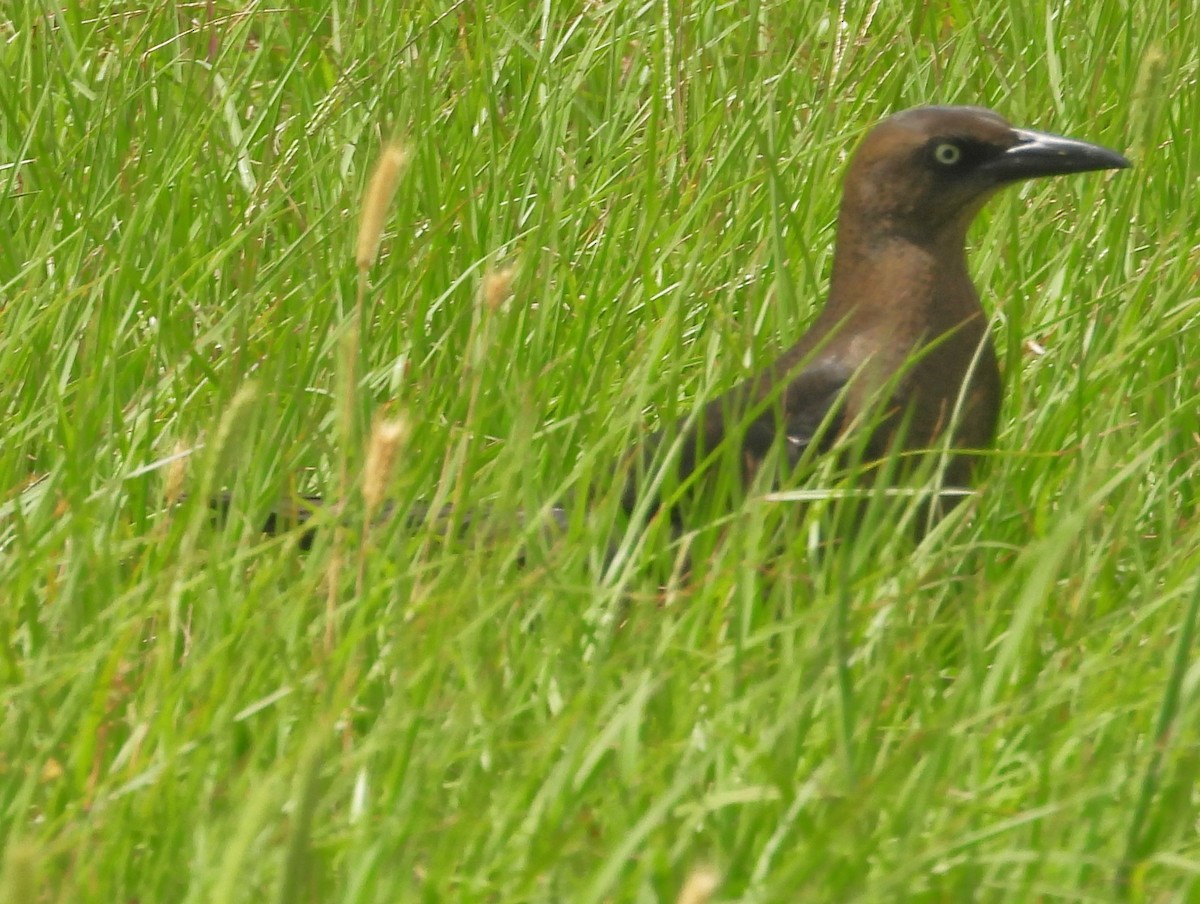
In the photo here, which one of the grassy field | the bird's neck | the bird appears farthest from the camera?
the bird's neck

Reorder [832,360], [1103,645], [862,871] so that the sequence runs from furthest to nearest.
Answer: [832,360] < [1103,645] < [862,871]

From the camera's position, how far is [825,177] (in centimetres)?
337

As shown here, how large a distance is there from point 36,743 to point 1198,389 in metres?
1.77

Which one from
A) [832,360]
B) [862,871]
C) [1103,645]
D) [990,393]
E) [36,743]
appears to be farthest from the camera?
[832,360]

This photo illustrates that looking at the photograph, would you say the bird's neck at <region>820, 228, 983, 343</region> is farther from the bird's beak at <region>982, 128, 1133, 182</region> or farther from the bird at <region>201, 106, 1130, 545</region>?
the bird's beak at <region>982, 128, 1133, 182</region>

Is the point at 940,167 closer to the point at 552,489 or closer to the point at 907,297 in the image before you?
the point at 907,297

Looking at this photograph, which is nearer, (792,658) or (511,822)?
(511,822)

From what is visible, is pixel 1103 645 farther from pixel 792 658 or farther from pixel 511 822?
pixel 511 822

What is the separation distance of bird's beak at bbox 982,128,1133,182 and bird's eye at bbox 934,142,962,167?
4cm

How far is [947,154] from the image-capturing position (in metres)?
3.06

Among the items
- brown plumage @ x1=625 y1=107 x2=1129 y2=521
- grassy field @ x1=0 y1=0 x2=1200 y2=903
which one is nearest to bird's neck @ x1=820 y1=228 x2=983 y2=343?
brown plumage @ x1=625 y1=107 x2=1129 y2=521

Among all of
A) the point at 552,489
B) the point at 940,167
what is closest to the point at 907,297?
the point at 940,167

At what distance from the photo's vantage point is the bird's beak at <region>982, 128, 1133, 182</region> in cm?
298

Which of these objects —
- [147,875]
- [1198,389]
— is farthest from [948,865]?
[1198,389]
